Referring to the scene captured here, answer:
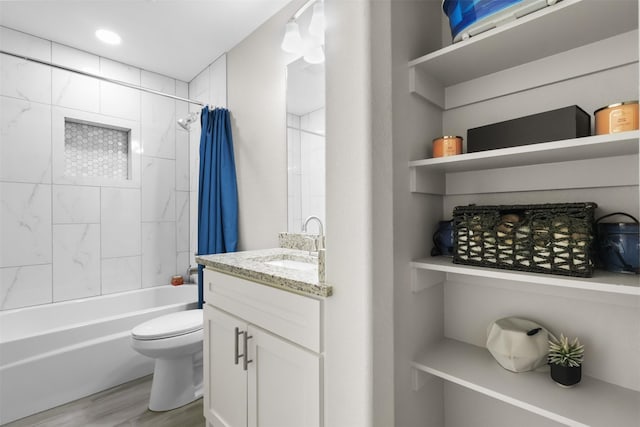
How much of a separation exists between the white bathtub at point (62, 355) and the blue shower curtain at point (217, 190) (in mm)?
568

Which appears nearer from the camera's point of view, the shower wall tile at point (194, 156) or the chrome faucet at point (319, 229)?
the chrome faucet at point (319, 229)

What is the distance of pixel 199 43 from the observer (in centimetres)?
255

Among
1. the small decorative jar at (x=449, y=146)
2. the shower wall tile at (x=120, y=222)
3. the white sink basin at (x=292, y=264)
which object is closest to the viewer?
the small decorative jar at (x=449, y=146)

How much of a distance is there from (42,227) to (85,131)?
88 centimetres

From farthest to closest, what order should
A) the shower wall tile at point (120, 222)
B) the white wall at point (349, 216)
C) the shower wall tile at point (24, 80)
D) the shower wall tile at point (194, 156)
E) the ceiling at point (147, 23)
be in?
1. the shower wall tile at point (194, 156)
2. the shower wall tile at point (120, 222)
3. the shower wall tile at point (24, 80)
4. the ceiling at point (147, 23)
5. the white wall at point (349, 216)

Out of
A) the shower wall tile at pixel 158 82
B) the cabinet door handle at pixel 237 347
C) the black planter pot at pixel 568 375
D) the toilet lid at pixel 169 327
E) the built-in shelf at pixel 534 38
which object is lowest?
the toilet lid at pixel 169 327

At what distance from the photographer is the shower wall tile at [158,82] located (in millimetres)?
2998

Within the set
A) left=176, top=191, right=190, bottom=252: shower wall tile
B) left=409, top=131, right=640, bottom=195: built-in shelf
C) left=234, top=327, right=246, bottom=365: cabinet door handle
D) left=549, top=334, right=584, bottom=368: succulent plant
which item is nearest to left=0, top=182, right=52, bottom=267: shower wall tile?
left=176, top=191, right=190, bottom=252: shower wall tile

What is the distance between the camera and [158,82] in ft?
10.1

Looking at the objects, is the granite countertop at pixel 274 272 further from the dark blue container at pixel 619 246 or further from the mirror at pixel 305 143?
the dark blue container at pixel 619 246

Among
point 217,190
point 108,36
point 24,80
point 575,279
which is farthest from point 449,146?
point 24,80

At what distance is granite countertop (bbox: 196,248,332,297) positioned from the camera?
1.09m

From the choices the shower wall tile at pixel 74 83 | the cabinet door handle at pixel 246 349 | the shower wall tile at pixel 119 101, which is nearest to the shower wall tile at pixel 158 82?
the shower wall tile at pixel 119 101

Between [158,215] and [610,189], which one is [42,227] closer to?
[158,215]
